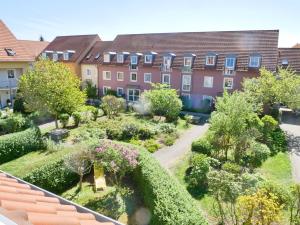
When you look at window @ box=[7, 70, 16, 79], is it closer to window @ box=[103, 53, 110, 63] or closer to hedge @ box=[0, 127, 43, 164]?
window @ box=[103, 53, 110, 63]

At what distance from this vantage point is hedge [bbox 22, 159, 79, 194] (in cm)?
1345

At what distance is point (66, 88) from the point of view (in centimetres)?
Result: 2423

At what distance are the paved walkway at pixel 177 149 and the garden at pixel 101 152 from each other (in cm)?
72

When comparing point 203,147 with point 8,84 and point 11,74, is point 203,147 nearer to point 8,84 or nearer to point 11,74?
point 8,84

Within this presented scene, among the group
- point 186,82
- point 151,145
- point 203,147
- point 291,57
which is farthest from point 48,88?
point 291,57

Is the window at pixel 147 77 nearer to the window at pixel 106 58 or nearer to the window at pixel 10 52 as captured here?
the window at pixel 106 58

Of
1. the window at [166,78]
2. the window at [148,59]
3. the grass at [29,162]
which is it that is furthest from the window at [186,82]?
the grass at [29,162]

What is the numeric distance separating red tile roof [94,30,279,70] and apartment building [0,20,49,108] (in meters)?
13.0

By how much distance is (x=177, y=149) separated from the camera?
74.4ft

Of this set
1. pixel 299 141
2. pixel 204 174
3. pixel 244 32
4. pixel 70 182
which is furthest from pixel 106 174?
pixel 244 32

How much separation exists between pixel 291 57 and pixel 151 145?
2580 centimetres

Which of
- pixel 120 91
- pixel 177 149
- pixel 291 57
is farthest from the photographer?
pixel 120 91

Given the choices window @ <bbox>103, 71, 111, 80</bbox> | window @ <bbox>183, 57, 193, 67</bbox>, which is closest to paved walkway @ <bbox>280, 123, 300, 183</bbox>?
window @ <bbox>183, 57, 193, 67</bbox>

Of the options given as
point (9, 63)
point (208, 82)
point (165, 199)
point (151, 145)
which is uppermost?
point (9, 63)
